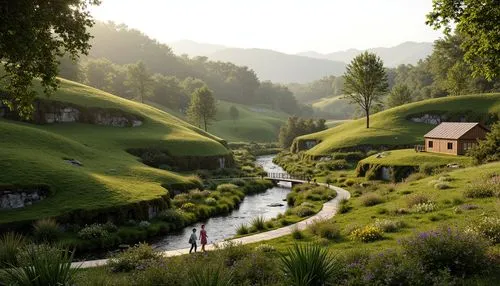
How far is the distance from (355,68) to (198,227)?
64796 millimetres

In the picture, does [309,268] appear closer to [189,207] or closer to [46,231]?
[46,231]

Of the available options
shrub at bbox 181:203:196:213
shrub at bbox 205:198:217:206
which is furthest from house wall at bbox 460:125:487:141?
shrub at bbox 181:203:196:213

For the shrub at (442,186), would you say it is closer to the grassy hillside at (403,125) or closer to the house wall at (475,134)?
the house wall at (475,134)

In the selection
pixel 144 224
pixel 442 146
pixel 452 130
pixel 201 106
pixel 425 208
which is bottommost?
pixel 144 224

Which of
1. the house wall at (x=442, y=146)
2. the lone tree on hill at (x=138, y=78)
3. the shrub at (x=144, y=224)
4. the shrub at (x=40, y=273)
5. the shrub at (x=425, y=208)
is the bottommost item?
the shrub at (x=144, y=224)

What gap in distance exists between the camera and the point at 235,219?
48.1 metres

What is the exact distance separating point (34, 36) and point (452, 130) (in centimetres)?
6524

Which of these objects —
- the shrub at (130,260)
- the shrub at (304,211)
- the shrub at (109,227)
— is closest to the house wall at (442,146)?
the shrub at (304,211)

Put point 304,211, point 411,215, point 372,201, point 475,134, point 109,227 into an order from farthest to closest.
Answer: point 475,134 < point 304,211 < point 372,201 < point 109,227 < point 411,215

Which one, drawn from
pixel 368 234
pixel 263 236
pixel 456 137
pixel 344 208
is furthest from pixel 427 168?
pixel 368 234

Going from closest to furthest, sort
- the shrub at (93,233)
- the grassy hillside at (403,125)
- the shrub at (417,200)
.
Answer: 1. the shrub at (417,200)
2. the shrub at (93,233)
3. the grassy hillside at (403,125)

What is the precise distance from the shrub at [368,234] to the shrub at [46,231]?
2437 centimetres

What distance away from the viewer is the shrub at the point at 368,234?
26562mm

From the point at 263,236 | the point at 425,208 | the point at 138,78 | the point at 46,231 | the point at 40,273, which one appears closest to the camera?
the point at 40,273
